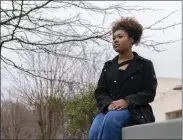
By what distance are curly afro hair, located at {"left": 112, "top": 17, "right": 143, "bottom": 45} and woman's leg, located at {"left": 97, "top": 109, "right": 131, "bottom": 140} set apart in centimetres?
60

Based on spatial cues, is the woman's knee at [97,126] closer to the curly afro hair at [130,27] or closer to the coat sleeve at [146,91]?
the coat sleeve at [146,91]

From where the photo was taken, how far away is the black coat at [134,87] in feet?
8.43

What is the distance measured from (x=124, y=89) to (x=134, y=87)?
0.07 metres

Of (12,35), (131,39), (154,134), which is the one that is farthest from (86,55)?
(154,134)

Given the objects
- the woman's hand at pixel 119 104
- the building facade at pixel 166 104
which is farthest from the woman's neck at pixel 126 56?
the building facade at pixel 166 104

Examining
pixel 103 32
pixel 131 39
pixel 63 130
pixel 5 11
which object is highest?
pixel 5 11

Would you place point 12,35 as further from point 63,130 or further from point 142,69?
point 63,130

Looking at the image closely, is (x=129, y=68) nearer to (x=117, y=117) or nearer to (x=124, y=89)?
(x=124, y=89)

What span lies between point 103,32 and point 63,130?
21.6 ft

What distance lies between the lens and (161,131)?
137 cm

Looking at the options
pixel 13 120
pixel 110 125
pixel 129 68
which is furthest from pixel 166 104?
pixel 110 125

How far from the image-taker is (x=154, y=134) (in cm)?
142

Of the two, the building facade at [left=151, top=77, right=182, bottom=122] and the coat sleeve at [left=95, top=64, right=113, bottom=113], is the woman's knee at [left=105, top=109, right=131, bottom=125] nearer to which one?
the coat sleeve at [left=95, top=64, right=113, bottom=113]

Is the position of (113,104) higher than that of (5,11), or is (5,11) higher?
(5,11)
